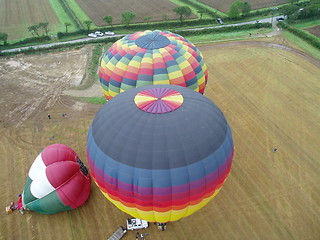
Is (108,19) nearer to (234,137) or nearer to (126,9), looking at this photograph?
(126,9)

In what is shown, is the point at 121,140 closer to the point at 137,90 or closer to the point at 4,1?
the point at 137,90

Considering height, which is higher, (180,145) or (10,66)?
(180,145)

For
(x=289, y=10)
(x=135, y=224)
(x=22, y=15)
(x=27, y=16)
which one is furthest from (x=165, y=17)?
(x=135, y=224)

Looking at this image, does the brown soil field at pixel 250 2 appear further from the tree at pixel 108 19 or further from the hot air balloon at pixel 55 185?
the hot air balloon at pixel 55 185

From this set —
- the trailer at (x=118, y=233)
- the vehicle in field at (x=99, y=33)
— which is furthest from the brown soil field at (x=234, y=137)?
the vehicle in field at (x=99, y=33)

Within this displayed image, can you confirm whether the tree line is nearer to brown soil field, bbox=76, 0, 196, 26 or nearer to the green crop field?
the green crop field

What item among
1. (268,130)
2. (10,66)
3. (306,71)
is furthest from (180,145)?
(10,66)
